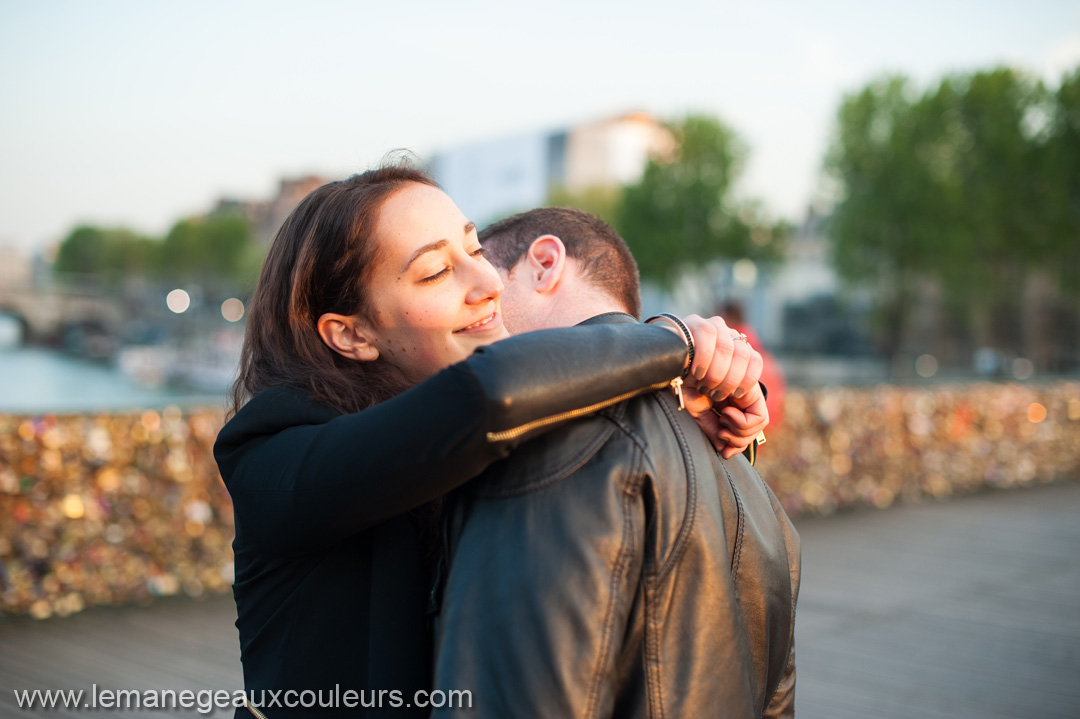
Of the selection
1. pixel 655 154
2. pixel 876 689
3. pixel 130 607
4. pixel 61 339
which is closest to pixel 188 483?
pixel 130 607

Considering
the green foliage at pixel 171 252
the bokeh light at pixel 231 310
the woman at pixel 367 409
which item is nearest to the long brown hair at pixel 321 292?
the woman at pixel 367 409

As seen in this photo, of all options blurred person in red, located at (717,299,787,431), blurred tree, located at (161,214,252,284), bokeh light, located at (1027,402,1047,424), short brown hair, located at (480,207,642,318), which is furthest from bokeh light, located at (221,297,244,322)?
short brown hair, located at (480,207,642,318)

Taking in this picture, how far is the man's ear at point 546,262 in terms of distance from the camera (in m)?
1.73

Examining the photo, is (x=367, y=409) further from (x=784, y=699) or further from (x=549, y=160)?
(x=549, y=160)

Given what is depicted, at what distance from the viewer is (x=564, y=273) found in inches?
68.6

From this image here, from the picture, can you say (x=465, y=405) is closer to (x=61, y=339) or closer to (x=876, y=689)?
(x=876, y=689)

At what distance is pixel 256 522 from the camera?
137cm

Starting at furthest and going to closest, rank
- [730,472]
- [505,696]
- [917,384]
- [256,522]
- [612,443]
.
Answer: [917,384], [730,472], [256,522], [612,443], [505,696]

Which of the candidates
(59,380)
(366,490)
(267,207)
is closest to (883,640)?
(366,490)

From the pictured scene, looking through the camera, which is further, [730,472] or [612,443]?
[730,472]

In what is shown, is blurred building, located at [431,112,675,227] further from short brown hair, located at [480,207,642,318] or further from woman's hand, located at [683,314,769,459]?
woman's hand, located at [683,314,769,459]

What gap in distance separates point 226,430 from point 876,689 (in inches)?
176

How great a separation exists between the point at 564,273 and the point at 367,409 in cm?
61

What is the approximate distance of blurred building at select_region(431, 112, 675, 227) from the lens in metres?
78.6
